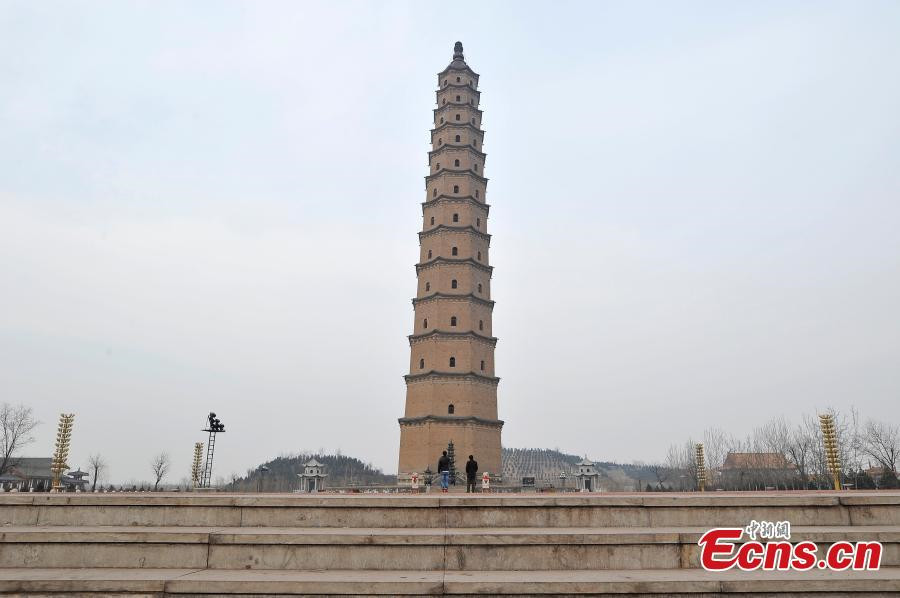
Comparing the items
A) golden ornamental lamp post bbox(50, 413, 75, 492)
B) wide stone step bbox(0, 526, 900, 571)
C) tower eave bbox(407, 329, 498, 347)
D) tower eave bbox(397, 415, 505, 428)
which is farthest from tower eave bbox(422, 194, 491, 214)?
wide stone step bbox(0, 526, 900, 571)

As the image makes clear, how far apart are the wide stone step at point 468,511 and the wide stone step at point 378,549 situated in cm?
120

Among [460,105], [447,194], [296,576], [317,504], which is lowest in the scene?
[296,576]

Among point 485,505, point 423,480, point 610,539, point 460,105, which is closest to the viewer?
point 610,539

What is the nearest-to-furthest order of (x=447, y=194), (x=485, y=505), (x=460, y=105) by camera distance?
(x=485, y=505) → (x=447, y=194) → (x=460, y=105)

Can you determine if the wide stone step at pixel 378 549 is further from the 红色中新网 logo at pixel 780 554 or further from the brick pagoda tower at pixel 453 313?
the brick pagoda tower at pixel 453 313

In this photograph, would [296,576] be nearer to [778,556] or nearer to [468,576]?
[468,576]

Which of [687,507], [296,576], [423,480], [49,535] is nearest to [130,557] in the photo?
[49,535]

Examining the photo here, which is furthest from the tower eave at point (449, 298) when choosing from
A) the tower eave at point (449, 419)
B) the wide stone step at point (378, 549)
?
the wide stone step at point (378, 549)

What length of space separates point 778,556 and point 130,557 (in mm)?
9251

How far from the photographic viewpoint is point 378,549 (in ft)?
27.4

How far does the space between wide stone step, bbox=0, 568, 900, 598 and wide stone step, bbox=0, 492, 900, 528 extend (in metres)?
2.22

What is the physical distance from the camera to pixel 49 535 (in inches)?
339

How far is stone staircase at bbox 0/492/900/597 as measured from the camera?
7078mm

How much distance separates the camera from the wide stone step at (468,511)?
966 cm
